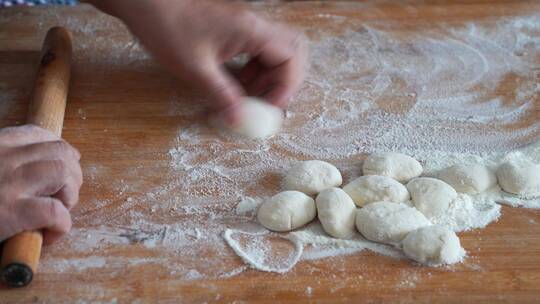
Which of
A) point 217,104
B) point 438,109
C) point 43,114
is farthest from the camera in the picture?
point 438,109

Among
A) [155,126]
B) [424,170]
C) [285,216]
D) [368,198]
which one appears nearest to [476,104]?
[424,170]

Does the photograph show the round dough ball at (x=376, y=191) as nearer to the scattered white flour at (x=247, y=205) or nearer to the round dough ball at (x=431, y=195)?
the round dough ball at (x=431, y=195)

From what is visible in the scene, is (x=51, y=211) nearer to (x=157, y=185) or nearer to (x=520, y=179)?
(x=157, y=185)

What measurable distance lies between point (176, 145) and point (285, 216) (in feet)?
1.02

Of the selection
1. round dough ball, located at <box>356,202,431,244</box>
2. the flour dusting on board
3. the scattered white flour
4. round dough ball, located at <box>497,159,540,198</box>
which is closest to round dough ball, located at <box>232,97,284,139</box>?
the flour dusting on board

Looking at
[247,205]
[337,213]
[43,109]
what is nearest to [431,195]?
[337,213]

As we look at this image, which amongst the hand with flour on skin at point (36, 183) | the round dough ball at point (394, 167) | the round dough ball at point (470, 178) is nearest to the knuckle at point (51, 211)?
the hand with flour on skin at point (36, 183)

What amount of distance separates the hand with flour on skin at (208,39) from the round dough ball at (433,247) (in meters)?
0.37

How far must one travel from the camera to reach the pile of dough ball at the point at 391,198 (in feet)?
3.47

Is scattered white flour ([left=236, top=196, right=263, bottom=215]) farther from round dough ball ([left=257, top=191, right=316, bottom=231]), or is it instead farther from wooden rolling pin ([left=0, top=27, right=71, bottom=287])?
wooden rolling pin ([left=0, top=27, right=71, bottom=287])

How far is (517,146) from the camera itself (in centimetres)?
131

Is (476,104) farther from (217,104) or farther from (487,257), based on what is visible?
(217,104)

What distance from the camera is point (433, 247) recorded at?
1.03 meters

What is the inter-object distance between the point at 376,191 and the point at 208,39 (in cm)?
39
